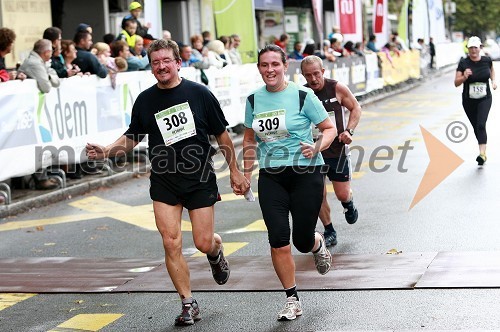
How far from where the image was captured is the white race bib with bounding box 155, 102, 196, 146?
737cm

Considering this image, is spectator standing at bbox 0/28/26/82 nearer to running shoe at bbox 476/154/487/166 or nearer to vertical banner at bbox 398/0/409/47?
running shoe at bbox 476/154/487/166

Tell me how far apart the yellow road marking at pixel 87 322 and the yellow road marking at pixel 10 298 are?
80 centimetres

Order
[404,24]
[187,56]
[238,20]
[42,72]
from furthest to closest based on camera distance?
1. [404,24]
2. [238,20]
3. [187,56]
4. [42,72]

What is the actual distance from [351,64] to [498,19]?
212 feet

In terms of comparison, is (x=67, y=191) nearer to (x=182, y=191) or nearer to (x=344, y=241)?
(x=344, y=241)

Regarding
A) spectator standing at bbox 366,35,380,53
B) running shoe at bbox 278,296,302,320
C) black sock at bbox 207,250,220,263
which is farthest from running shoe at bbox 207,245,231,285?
spectator standing at bbox 366,35,380,53

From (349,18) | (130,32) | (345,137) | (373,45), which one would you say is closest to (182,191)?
(345,137)

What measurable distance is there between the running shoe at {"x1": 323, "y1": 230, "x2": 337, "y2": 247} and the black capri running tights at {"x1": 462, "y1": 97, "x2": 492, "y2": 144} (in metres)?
5.98

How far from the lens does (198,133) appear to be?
745cm

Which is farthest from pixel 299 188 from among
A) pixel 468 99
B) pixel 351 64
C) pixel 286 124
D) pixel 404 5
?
pixel 404 5

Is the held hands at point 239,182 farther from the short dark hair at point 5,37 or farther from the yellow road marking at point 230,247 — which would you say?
the short dark hair at point 5,37

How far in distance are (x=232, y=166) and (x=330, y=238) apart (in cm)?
271

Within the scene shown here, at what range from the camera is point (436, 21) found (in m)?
56.5

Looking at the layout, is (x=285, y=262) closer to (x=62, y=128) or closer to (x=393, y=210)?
(x=393, y=210)
